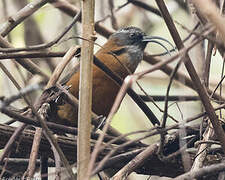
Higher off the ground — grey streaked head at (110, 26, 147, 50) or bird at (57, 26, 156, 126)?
grey streaked head at (110, 26, 147, 50)

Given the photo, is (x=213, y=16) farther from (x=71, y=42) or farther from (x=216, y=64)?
(x=216, y=64)

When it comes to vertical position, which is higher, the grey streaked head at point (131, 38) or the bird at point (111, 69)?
the grey streaked head at point (131, 38)

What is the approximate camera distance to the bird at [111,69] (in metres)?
3.34

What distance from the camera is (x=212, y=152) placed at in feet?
8.60

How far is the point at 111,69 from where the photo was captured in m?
3.31

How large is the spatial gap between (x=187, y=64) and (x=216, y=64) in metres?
3.27

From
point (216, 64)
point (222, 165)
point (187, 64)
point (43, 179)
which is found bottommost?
point (43, 179)

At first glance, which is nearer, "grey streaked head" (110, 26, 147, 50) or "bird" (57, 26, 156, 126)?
"bird" (57, 26, 156, 126)

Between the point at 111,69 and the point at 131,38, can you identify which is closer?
the point at 111,69

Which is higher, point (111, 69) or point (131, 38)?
point (131, 38)

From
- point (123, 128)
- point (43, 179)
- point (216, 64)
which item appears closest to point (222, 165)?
point (43, 179)

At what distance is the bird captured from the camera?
3.34 m

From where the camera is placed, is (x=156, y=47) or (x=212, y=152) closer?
(x=212, y=152)

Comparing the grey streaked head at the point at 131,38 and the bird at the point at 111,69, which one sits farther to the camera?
the grey streaked head at the point at 131,38
